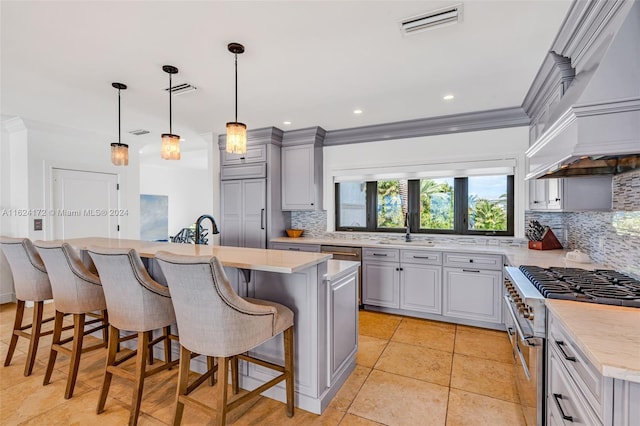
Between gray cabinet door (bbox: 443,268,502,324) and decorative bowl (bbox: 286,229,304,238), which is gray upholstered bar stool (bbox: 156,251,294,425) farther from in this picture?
decorative bowl (bbox: 286,229,304,238)

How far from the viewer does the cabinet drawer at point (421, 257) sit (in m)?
3.58

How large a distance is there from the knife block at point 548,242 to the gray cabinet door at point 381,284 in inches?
58.8

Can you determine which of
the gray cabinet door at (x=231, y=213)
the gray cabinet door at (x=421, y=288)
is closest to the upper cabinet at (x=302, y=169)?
the gray cabinet door at (x=231, y=213)

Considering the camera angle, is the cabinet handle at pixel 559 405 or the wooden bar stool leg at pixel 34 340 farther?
the wooden bar stool leg at pixel 34 340

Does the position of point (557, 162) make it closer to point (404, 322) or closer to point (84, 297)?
point (404, 322)

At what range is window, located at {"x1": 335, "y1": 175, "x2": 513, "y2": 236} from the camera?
387 cm

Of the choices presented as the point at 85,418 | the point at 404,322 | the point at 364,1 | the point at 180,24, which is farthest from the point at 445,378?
the point at 180,24

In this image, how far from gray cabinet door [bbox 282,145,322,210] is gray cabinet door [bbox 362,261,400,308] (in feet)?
4.19

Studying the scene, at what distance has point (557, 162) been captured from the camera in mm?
1521

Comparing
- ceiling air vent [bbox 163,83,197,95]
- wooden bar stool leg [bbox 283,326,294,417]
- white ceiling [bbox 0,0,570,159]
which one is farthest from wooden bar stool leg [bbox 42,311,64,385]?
ceiling air vent [bbox 163,83,197,95]

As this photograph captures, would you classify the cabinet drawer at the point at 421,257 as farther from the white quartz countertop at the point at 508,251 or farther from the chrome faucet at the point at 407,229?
the chrome faucet at the point at 407,229

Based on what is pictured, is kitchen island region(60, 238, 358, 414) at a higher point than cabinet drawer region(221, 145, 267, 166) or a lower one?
lower

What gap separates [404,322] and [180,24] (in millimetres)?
3538

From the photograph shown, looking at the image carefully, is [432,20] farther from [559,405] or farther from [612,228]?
[559,405]
